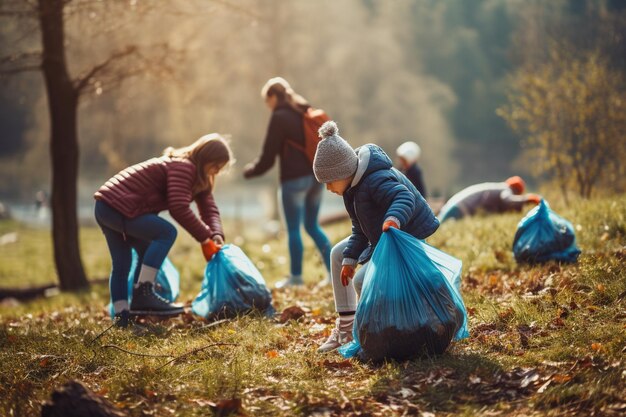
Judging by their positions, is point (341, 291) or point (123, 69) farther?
point (123, 69)

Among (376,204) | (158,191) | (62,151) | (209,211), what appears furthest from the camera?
(62,151)

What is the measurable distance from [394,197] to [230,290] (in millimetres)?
1973

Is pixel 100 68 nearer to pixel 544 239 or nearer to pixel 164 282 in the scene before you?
pixel 164 282

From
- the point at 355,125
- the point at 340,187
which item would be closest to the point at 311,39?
the point at 355,125

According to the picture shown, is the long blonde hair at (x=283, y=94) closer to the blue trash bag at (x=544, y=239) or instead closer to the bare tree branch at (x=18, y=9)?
the blue trash bag at (x=544, y=239)

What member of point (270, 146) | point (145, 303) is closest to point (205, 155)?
point (145, 303)

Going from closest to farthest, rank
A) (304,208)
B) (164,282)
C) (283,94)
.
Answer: (164,282)
(283,94)
(304,208)

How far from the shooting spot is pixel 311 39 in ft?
82.2

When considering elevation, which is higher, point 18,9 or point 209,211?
point 18,9

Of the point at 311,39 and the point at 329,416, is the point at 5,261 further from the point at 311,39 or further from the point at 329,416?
the point at 329,416

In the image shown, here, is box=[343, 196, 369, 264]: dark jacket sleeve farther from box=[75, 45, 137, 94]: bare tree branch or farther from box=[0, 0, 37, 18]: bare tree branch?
box=[0, 0, 37, 18]: bare tree branch

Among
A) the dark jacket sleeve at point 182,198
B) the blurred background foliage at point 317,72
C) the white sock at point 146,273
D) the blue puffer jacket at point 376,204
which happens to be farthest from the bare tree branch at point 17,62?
the blue puffer jacket at point 376,204

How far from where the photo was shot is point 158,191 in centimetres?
560

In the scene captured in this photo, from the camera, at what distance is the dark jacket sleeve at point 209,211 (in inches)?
231
